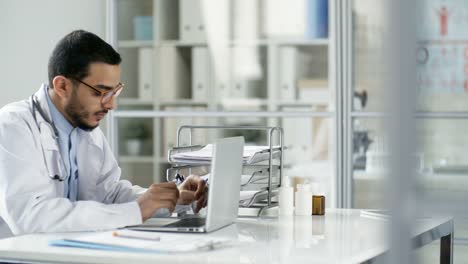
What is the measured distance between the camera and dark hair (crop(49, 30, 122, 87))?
250 centimetres

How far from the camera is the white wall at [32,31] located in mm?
4797

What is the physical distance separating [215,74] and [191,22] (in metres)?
0.34

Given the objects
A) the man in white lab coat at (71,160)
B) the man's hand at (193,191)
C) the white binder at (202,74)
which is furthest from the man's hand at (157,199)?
the white binder at (202,74)

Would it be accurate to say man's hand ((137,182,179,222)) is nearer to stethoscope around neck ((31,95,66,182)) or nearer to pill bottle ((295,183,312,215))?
stethoscope around neck ((31,95,66,182))

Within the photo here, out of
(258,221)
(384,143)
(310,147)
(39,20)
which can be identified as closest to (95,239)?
(258,221)

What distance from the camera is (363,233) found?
2.30m

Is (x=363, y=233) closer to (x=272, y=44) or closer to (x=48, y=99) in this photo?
(x=48, y=99)

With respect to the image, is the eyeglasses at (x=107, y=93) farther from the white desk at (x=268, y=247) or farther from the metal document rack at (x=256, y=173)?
the white desk at (x=268, y=247)

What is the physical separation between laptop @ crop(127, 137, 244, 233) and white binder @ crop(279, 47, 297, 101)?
2.01 m

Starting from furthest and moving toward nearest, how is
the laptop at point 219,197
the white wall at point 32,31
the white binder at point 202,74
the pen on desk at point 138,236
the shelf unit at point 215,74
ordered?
the white wall at point 32,31 < the white binder at point 202,74 < the shelf unit at point 215,74 < the laptop at point 219,197 < the pen on desk at point 138,236

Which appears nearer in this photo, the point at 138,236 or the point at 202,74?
the point at 138,236

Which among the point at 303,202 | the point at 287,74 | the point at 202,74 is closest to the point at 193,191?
the point at 303,202

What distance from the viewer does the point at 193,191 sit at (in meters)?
2.49

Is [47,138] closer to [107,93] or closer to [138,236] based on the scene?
[107,93]
